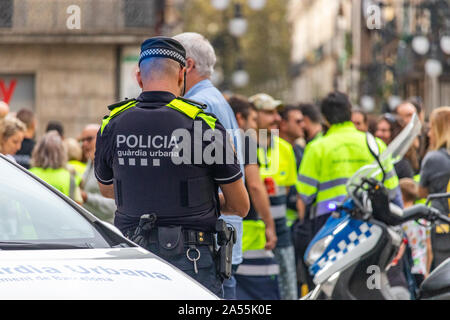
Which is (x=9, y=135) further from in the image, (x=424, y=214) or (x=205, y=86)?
(x=424, y=214)

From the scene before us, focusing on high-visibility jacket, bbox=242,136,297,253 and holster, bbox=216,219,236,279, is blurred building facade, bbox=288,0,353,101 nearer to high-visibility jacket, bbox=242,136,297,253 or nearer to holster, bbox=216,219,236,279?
high-visibility jacket, bbox=242,136,297,253

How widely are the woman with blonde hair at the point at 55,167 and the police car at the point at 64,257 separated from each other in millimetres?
4651

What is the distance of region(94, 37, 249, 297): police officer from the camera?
4727 mm

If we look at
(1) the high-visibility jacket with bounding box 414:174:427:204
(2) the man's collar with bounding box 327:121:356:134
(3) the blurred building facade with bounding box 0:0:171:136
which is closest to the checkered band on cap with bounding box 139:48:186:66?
(2) the man's collar with bounding box 327:121:356:134

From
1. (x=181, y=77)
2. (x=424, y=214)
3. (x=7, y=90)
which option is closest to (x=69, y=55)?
(x=7, y=90)

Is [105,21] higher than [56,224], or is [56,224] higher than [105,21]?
[105,21]

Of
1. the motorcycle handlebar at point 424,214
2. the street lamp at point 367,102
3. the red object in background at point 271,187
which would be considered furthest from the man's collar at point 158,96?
the street lamp at point 367,102

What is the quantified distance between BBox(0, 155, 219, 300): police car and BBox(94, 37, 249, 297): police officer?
28.8 inches

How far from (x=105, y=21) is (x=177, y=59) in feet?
63.4

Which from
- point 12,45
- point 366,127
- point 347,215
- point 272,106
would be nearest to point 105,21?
point 12,45

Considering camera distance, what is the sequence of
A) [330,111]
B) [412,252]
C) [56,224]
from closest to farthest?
[56,224], [330,111], [412,252]

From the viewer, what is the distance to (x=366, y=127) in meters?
11.2

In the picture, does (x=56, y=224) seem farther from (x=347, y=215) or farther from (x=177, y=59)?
(x=347, y=215)
